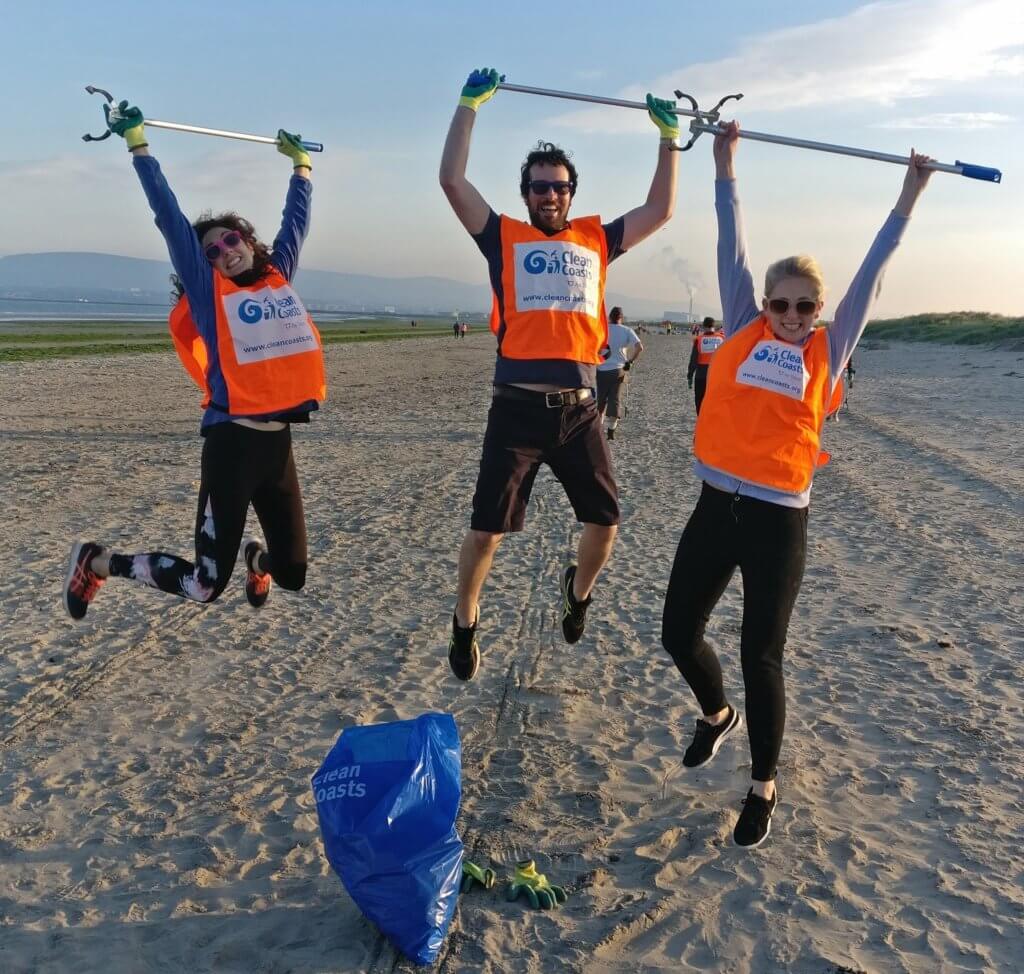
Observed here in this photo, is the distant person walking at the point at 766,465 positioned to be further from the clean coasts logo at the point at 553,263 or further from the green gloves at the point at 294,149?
the green gloves at the point at 294,149

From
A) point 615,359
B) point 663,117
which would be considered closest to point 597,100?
point 663,117

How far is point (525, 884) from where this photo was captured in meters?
3.11

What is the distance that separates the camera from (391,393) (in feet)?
72.1

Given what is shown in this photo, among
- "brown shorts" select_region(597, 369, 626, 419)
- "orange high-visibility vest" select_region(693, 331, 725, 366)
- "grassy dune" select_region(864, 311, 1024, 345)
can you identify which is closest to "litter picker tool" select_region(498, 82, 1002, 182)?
"brown shorts" select_region(597, 369, 626, 419)

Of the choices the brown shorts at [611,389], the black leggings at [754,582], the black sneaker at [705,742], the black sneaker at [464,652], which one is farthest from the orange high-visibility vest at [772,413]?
the brown shorts at [611,389]

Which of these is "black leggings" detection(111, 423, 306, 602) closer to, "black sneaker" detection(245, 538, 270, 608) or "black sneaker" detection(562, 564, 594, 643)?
"black sneaker" detection(245, 538, 270, 608)

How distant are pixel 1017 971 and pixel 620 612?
354 cm

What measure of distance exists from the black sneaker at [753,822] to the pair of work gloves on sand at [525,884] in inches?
29.8

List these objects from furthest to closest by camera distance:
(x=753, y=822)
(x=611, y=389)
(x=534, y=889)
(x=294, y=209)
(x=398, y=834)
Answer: (x=611, y=389), (x=294, y=209), (x=753, y=822), (x=534, y=889), (x=398, y=834)

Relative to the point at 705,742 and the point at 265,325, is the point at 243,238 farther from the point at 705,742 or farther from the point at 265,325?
the point at 705,742

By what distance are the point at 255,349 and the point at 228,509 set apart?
77 centimetres

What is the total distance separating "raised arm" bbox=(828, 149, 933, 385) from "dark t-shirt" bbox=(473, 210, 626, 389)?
46.6 inches

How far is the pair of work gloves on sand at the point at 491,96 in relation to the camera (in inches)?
166

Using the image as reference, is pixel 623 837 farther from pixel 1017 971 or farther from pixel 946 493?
pixel 946 493
